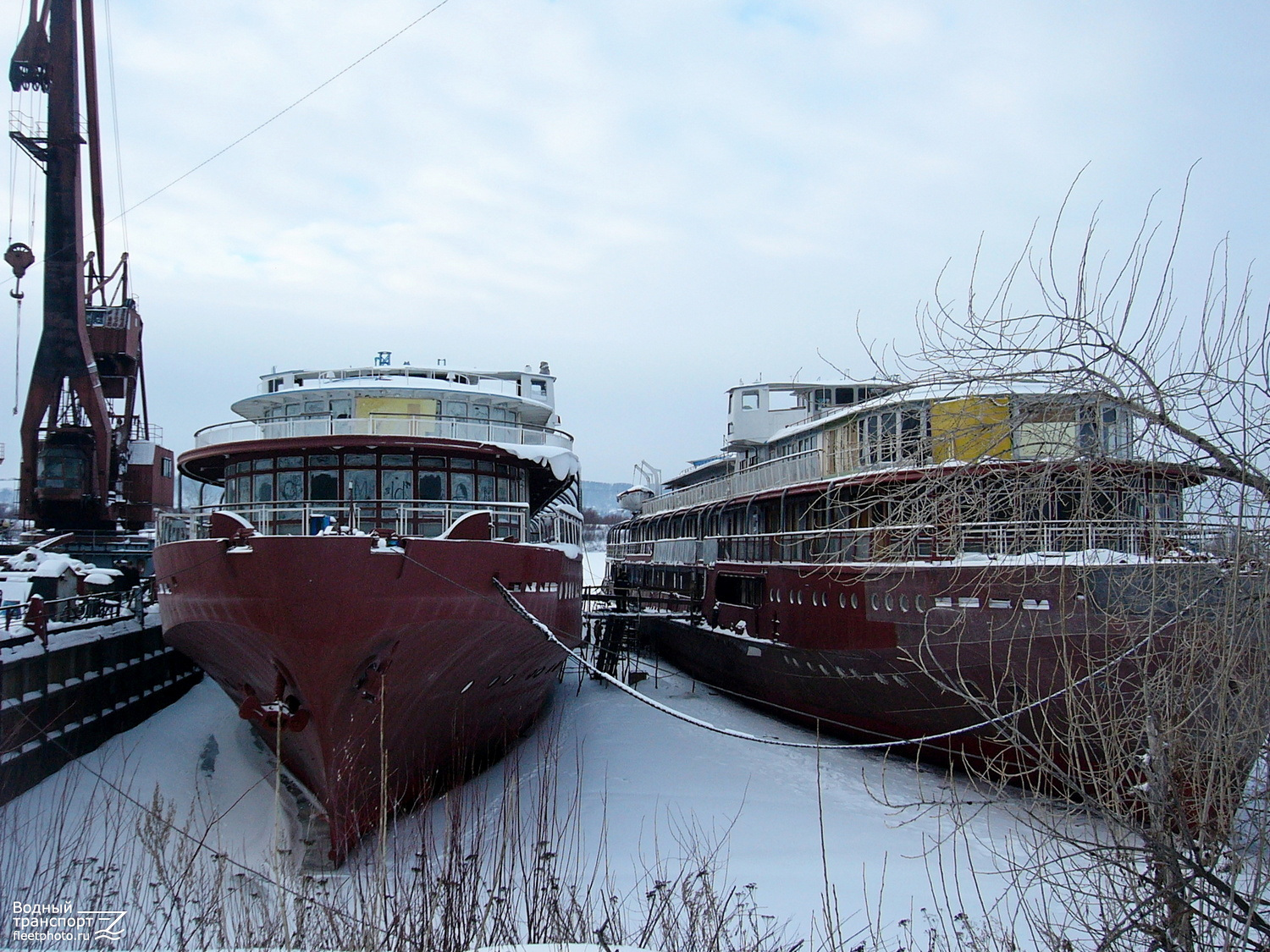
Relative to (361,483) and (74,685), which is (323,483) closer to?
(361,483)

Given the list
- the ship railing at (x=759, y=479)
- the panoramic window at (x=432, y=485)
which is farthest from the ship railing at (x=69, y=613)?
the ship railing at (x=759, y=479)

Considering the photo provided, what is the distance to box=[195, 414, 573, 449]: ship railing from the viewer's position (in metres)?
13.4

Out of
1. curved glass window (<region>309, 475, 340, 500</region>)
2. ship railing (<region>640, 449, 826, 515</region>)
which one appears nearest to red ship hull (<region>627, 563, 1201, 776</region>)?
ship railing (<region>640, 449, 826, 515</region>)

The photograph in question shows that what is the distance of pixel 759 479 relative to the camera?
73.6 ft

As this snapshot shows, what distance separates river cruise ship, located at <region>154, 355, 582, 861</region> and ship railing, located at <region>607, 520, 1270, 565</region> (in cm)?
427

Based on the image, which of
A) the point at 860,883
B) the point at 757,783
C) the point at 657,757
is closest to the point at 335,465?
the point at 657,757

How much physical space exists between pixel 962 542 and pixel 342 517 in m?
9.45

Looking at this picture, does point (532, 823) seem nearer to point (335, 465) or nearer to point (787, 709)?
point (335, 465)

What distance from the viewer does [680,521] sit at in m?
31.0

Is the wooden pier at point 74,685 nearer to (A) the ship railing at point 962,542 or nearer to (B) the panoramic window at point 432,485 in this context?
(B) the panoramic window at point 432,485

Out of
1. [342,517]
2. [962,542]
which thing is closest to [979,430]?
[962,542]

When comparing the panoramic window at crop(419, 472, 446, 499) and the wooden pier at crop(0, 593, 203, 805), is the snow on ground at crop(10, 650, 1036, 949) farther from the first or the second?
the panoramic window at crop(419, 472, 446, 499)

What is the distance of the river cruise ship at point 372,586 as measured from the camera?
33.7 feet

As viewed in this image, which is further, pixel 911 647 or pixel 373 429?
pixel 911 647
